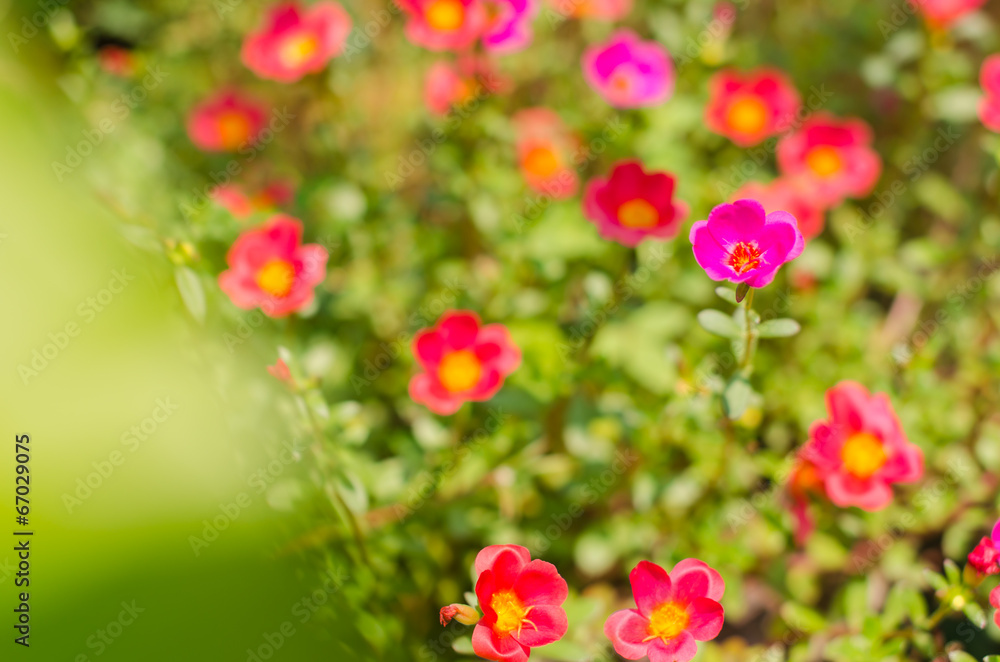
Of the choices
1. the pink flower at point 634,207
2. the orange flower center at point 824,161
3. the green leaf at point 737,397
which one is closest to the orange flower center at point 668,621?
the green leaf at point 737,397

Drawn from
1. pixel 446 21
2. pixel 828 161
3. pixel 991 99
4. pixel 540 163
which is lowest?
pixel 828 161

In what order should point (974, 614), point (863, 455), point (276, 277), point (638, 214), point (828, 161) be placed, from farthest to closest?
point (828, 161)
point (638, 214)
point (276, 277)
point (863, 455)
point (974, 614)

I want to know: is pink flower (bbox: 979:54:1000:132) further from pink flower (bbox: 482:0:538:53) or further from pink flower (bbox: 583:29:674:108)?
pink flower (bbox: 482:0:538:53)

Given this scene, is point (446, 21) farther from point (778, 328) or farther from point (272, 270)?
point (778, 328)

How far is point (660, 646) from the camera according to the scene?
2.86 ft

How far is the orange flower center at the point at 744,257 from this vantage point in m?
0.85

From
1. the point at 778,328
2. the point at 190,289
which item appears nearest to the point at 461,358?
the point at 190,289

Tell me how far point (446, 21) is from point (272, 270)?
675 mm

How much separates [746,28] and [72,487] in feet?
7.58

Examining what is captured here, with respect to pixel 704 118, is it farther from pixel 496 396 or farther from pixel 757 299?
pixel 496 396

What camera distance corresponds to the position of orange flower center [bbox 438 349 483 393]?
1.45 meters

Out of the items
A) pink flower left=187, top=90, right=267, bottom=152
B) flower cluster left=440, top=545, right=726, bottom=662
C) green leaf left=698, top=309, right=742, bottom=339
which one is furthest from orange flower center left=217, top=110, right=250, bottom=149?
flower cluster left=440, top=545, right=726, bottom=662

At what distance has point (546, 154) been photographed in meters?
1.94

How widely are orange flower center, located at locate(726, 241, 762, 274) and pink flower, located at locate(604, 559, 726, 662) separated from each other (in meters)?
0.34
